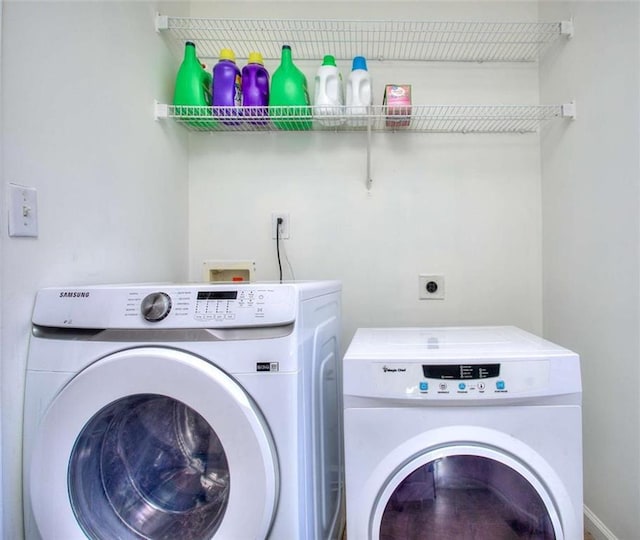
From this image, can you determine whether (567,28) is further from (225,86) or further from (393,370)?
(393,370)

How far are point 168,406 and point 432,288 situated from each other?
46.5 inches

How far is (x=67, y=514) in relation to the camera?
0.77 meters

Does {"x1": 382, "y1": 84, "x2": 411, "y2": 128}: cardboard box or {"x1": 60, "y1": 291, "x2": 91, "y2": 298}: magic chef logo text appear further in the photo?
{"x1": 382, "y1": 84, "x2": 411, "y2": 128}: cardboard box

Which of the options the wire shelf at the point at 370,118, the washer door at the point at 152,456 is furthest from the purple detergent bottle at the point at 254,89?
the washer door at the point at 152,456

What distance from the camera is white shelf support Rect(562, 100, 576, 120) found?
4.41 ft

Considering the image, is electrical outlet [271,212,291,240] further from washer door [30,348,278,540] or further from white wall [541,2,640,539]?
white wall [541,2,640,539]

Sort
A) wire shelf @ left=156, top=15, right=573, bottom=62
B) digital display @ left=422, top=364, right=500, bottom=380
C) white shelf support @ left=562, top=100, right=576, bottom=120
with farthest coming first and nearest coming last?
wire shelf @ left=156, top=15, right=573, bottom=62 < white shelf support @ left=562, top=100, right=576, bottom=120 < digital display @ left=422, top=364, right=500, bottom=380

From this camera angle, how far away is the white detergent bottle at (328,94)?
138 centimetres

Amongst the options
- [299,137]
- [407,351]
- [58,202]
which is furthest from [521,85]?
[58,202]

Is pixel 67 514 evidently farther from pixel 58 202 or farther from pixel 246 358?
pixel 58 202

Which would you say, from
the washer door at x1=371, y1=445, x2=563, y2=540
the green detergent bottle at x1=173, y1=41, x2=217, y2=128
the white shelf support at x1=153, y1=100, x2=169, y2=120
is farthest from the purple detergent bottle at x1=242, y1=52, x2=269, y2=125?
the washer door at x1=371, y1=445, x2=563, y2=540

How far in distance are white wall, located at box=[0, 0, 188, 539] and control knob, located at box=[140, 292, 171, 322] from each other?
0.31 meters

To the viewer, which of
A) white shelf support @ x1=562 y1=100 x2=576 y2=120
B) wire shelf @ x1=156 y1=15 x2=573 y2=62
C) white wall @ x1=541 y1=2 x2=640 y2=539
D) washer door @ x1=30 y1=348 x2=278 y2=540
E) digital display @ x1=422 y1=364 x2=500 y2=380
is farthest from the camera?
wire shelf @ x1=156 y1=15 x2=573 y2=62

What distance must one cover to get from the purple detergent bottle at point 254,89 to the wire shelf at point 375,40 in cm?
25
